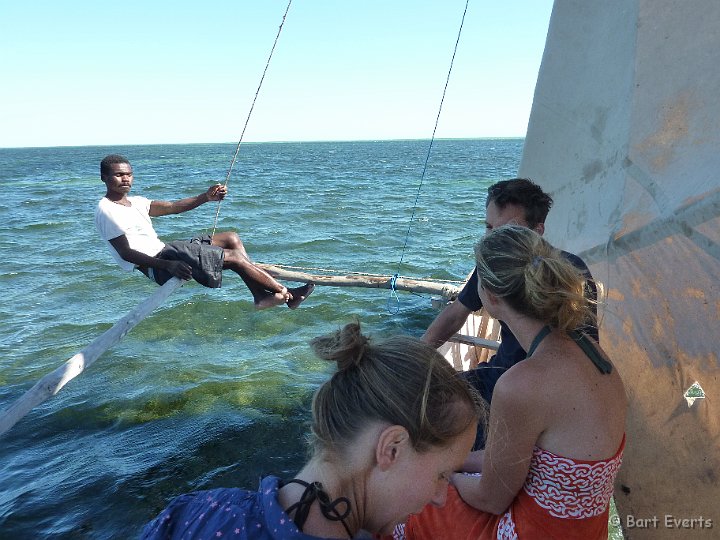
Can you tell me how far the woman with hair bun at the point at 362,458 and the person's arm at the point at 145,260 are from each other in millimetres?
3447

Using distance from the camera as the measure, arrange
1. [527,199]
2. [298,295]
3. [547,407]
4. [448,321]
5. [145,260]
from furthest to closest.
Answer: [298,295]
[145,260]
[448,321]
[527,199]
[547,407]

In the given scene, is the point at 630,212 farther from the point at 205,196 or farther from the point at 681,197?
the point at 205,196

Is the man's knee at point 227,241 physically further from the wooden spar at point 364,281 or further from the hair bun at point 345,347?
the hair bun at point 345,347

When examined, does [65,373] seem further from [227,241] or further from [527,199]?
[527,199]

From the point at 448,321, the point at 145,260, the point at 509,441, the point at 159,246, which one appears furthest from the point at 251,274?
the point at 509,441

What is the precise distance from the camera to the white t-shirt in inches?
176

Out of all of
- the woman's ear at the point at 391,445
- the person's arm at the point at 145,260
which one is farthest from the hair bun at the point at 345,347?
the person's arm at the point at 145,260

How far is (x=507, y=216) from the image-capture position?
9.43 ft

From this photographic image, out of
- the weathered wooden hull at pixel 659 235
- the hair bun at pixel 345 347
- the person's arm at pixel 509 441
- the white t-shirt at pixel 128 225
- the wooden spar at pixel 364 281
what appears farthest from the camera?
the wooden spar at pixel 364 281

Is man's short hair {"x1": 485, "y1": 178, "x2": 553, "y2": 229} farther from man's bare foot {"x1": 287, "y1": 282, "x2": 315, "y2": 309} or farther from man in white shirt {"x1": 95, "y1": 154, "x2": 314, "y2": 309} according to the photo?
man's bare foot {"x1": 287, "y1": 282, "x2": 315, "y2": 309}

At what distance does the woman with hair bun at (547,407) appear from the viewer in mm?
1753

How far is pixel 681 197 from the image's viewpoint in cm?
233

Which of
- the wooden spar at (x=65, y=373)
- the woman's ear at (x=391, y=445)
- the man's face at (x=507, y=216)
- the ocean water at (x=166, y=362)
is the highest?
the man's face at (x=507, y=216)

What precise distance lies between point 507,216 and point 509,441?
1.34 meters
